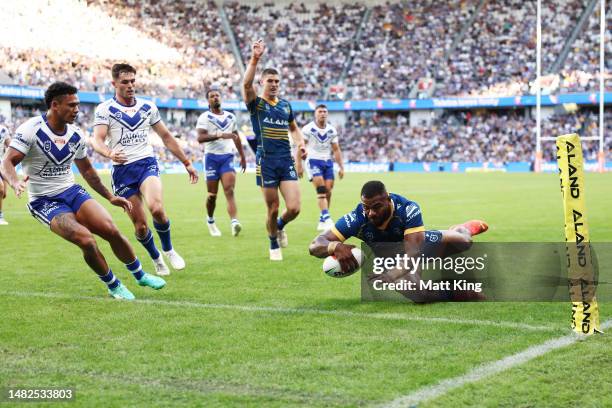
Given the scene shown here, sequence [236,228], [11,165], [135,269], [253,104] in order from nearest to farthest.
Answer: [11,165] → [135,269] → [253,104] → [236,228]

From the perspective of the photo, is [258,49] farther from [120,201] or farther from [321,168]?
[321,168]

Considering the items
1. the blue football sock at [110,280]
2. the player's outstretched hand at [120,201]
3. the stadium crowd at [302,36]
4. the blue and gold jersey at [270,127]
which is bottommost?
the blue football sock at [110,280]

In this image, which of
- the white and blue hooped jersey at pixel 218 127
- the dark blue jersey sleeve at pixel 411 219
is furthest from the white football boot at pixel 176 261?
the white and blue hooped jersey at pixel 218 127

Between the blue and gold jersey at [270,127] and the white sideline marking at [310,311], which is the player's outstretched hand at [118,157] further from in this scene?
the blue and gold jersey at [270,127]

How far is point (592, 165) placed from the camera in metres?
47.2

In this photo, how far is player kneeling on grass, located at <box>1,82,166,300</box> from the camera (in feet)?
23.2

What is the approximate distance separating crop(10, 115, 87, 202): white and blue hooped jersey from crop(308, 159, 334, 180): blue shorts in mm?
8902

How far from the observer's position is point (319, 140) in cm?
1641

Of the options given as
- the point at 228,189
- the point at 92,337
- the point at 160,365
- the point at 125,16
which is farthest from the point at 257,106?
the point at 125,16

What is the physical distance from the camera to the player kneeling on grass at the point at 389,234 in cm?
650

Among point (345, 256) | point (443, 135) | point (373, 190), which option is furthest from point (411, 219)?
point (443, 135)

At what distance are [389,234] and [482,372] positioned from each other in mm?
2488

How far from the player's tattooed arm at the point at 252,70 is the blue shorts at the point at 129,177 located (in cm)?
155

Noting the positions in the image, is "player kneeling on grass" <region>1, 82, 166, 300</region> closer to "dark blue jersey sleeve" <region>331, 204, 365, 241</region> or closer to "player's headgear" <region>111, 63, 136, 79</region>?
"player's headgear" <region>111, 63, 136, 79</region>
